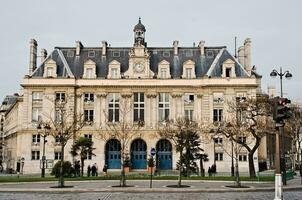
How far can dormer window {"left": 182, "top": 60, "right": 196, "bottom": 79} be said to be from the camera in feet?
228

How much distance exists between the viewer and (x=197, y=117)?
2648 inches

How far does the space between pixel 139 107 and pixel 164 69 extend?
7.92m

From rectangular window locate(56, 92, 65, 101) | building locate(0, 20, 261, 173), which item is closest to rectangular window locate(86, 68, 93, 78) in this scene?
building locate(0, 20, 261, 173)

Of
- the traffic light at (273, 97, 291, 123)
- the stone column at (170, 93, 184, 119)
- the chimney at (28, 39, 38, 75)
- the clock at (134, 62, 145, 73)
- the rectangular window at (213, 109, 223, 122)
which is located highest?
the chimney at (28, 39, 38, 75)

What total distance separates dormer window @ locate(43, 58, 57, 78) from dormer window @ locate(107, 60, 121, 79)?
30.3 ft

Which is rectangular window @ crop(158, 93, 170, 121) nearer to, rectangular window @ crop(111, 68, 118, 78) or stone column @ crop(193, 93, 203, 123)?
stone column @ crop(193, 93, 203, 123)

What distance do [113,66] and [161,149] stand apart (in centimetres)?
1628

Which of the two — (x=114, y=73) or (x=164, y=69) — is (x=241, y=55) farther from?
(x=114, y=73)

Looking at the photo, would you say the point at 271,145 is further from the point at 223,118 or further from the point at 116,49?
the point at 116,49

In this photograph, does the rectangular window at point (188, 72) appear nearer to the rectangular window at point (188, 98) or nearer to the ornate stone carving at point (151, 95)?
the rectangular window at point (188, 98)

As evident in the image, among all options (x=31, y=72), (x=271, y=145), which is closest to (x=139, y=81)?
(x=31, y=72)

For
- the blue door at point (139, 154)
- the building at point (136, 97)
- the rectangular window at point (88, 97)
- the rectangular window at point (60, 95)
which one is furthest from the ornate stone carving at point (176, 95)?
the rectangular window at point (60, 95)

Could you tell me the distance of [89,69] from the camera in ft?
229

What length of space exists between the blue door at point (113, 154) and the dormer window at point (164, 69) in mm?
13568
